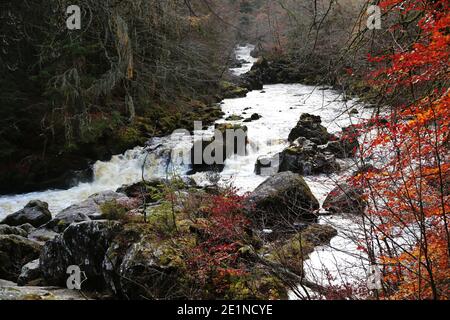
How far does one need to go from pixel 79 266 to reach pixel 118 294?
822 millimetres

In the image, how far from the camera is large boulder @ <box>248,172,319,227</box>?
8062mm

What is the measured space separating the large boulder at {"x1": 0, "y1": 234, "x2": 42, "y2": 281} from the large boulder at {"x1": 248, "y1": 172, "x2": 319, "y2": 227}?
4077mm

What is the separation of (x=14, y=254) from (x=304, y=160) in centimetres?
855

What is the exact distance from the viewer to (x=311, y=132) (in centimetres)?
1530

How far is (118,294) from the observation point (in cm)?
517

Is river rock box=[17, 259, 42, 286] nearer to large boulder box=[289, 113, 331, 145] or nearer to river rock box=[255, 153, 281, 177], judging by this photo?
river rock box=[255, 153, 281, 177]

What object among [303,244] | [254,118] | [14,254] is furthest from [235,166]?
[14,254]

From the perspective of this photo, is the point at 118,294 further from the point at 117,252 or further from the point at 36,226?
the point at 36,226

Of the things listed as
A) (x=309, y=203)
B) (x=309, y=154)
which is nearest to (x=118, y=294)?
(x=309, y=203)

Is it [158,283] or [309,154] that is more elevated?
[309,154]

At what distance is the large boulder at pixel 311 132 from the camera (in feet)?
49.4

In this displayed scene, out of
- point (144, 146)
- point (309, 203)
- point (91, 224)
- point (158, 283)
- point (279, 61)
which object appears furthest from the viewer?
point (279, 61)
